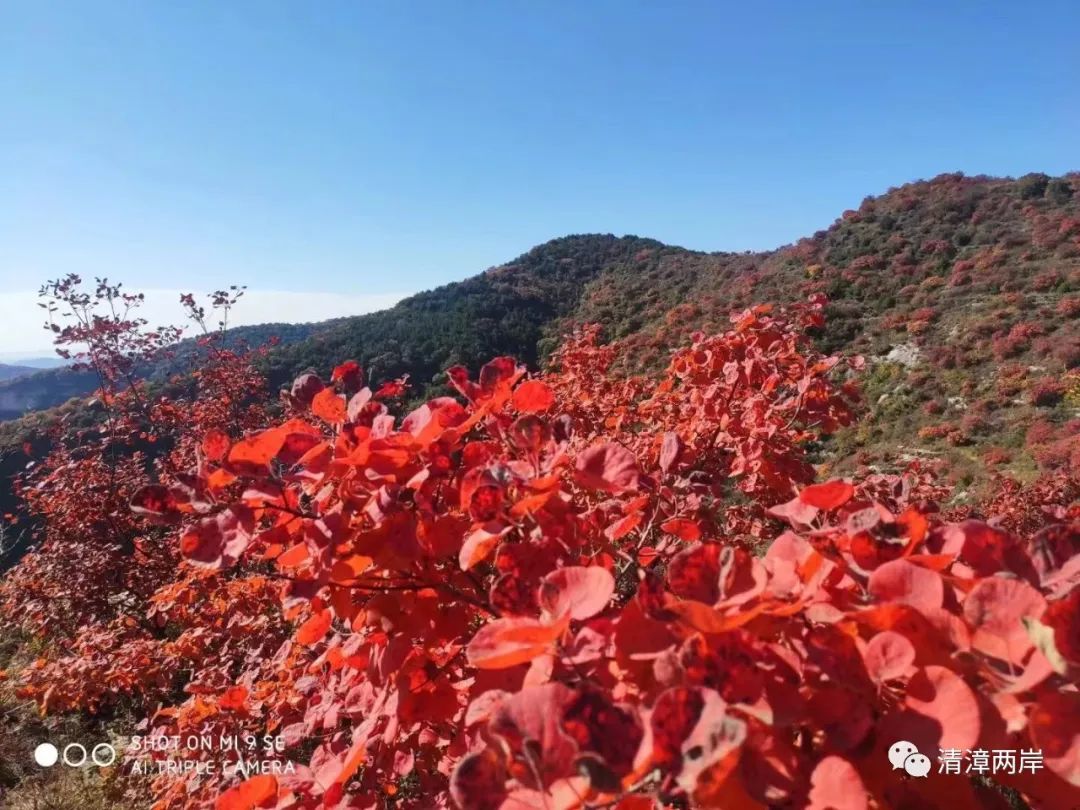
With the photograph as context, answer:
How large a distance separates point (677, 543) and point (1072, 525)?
1025mm

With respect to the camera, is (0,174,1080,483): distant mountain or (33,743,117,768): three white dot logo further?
(0,174,1080,483): distant mountain

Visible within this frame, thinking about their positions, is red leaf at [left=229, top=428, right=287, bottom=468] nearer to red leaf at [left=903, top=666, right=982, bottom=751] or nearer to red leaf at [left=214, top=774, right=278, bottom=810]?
red leaf at [left=214, top=774, right=278, bottom=810]

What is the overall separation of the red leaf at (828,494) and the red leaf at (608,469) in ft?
0.90

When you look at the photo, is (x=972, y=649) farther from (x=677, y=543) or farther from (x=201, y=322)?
(x=201, y=322)

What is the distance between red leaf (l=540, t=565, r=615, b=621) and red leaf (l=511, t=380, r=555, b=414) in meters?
0.51

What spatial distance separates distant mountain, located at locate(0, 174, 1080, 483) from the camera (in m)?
11.7

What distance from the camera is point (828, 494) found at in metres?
0.94

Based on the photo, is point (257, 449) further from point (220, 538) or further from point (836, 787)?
point (836, 787)

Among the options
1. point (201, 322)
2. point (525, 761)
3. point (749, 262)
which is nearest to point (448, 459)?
point (525, 761)

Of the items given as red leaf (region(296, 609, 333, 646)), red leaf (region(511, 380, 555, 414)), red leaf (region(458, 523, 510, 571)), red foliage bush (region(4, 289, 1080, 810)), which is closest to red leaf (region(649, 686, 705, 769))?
red foliage bush (region(4, 289, 1080, 810))

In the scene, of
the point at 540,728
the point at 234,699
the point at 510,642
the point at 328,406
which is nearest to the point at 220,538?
the point at 328,406

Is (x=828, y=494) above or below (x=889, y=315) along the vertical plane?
below

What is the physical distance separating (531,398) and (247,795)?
944 mm

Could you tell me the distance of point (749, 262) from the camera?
27.0 metres
